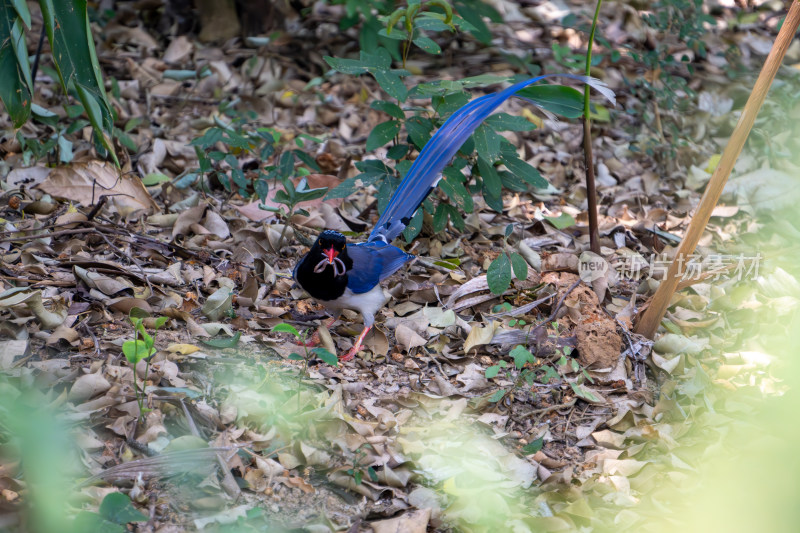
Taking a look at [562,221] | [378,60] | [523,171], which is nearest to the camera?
[378,60]

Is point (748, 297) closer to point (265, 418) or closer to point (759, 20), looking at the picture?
point (265, 418)

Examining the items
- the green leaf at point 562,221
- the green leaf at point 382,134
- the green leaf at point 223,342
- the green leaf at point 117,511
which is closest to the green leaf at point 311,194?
the green leaf at point 382,134

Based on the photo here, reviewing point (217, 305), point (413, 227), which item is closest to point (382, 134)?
point (413, 227)

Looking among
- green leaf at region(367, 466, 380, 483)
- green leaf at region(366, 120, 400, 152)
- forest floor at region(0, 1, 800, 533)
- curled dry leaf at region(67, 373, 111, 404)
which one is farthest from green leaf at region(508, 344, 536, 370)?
curled dry leaf at region(67, 373, 111, 404)

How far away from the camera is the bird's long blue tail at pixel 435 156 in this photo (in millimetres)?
3537

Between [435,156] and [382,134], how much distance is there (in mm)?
A: 467

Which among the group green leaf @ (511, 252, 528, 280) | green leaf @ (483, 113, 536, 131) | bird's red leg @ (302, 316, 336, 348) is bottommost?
bird's red leg @ (302, 316, 336, 348)

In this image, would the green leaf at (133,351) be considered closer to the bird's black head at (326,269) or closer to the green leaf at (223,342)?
the green leaf at (223,342)

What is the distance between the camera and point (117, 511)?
206 cm

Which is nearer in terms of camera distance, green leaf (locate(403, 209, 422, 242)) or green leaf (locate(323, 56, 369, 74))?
green leaf (locate(323, 56, 369, 74))

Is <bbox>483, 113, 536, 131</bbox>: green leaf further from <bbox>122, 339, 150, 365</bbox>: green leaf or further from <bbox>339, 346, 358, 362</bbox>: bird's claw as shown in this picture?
<bbox>122, 339, 150, 365</bbox>: green leaf

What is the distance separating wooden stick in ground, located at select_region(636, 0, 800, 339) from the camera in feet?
10.0

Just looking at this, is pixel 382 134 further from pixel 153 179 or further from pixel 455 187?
pixel 153 179

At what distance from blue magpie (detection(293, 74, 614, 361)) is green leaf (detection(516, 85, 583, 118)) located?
6cm
